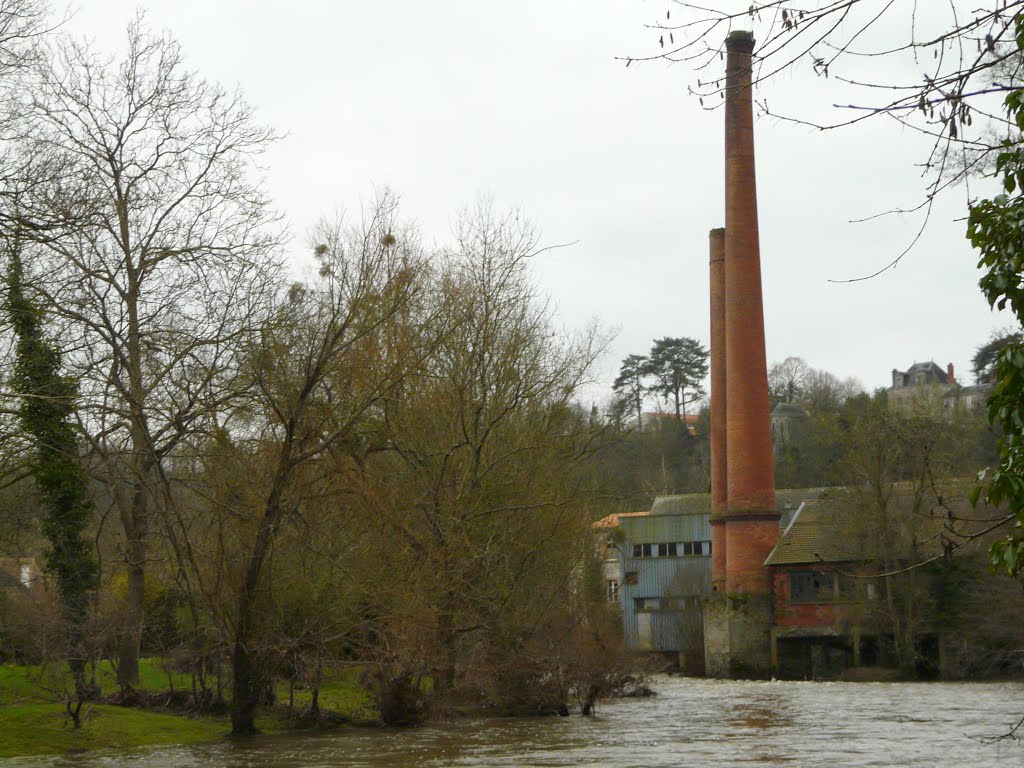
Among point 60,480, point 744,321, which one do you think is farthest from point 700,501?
point 60,480

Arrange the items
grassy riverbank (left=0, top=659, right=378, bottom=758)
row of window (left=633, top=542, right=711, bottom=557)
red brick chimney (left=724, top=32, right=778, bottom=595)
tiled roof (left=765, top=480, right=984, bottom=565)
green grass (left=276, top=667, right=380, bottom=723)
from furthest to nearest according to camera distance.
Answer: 1. row of window (left=633, top=542, right=711, bottom=557)
2. tiled roof (left=765, top=480, right=984, bottom=565)
3. red brick chimney (left=724, top=32, right=778, bottom=595)
4. green grass (left=276, top=667, right=380, bottom=723)
5. grassy riverbank (left=0, top=659, right=378, bottom=758)

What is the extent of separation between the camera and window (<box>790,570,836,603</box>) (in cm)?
4256

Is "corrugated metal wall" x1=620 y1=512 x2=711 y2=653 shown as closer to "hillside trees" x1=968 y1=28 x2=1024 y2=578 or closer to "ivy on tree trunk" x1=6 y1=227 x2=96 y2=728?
"ivy on tree trunk" x1=6 y1=227 x2=96 y2=728

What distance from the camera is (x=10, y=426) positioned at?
19859mm

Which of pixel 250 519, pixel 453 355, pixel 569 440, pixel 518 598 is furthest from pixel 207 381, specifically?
pixel 569 440

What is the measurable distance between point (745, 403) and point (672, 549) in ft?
53.9

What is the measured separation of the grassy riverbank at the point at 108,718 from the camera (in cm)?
A: 1744

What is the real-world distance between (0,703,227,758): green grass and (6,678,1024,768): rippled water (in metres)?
0.86

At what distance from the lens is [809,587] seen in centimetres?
4269

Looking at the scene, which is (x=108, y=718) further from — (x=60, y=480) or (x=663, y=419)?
(x=663, y=419)

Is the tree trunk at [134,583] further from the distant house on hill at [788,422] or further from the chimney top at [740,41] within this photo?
the distant house on hill at [788,422]

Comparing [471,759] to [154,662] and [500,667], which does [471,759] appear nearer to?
[500,667]

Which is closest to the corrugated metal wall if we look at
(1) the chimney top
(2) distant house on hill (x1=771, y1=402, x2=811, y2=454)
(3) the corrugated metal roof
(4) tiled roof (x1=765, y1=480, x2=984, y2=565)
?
(3) the corrugated metal roof

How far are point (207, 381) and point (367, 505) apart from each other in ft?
11.3
